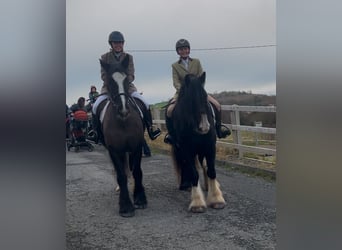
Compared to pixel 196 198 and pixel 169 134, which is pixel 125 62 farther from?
pixel 196 198

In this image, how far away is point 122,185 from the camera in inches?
56.9

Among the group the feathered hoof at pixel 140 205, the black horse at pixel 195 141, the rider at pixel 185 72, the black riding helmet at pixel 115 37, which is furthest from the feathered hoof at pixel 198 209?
the black riding helmet at pixel 115 37

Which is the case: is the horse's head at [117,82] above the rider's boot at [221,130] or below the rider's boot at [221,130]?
above

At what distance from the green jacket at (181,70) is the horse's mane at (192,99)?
1 cm

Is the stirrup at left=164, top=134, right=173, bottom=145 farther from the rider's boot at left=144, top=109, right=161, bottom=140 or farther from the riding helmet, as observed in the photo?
the riding helmet

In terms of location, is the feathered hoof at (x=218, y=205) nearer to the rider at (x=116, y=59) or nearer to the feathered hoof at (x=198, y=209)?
the feathered hoof at (x=198, y=209)

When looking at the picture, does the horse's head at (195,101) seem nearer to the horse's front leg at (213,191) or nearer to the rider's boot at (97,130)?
the horse's front leg at (213,191)

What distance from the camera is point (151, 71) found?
1400 mm

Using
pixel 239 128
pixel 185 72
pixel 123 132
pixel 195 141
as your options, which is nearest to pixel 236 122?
pixel 239 128

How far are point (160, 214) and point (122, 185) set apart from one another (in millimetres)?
183

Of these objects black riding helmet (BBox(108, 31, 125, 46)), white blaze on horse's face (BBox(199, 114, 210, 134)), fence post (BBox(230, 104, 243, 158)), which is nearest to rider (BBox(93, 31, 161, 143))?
black riding helmet (BBox(108, 31, 125, 46))

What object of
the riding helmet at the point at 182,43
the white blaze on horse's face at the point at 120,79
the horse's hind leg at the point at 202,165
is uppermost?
the riding helmet at the point at 182,43

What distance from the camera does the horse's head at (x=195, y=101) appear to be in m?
1.44

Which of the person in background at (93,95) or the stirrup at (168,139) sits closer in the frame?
the person in background at (93,95)
